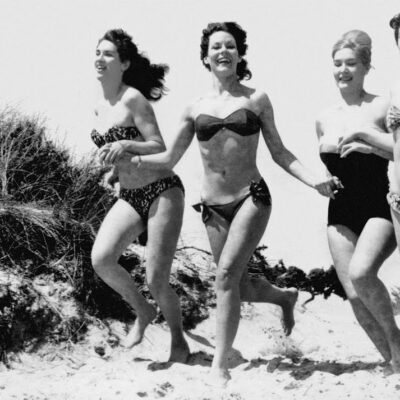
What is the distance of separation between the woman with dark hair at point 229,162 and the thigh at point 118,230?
44cm

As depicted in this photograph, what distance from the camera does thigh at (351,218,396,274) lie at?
523cm

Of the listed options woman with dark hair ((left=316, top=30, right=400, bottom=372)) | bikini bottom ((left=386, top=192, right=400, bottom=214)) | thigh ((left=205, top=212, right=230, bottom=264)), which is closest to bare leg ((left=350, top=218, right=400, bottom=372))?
woman with dark hair ((left=316, top=30, right=400, bottom=372))

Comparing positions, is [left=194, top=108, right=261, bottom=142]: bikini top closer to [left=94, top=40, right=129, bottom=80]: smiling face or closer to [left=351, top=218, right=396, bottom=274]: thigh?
[left=94, top=40, right=129, bottom=80]: smiling face

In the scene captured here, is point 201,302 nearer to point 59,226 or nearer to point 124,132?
point 59,226

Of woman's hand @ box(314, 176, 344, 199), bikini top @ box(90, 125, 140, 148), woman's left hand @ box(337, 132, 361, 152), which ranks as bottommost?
woman's hand @ box(314, 176, 344, 199)

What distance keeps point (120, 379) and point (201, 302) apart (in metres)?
2.16

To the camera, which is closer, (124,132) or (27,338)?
(124,132)

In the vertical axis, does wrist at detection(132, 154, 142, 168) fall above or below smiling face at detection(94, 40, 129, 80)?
below

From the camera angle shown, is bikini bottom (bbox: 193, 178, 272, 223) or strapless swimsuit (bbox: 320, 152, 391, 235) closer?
strapless swimsuit (bbox: 320, 152, 391, 235)

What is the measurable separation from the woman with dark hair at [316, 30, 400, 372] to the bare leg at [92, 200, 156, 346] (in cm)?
149

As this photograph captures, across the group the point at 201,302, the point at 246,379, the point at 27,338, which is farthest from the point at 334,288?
the point at 27,338

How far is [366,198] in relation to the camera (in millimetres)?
5434

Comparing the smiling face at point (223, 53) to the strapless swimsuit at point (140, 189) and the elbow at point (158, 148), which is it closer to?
the elbow at point (158, 148)

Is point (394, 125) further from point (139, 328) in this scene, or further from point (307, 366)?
point (139, 328)
